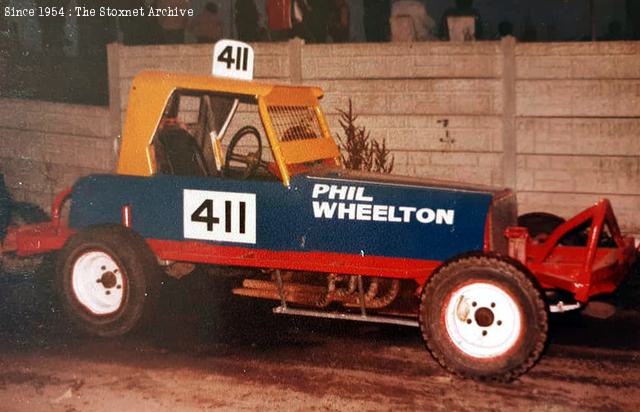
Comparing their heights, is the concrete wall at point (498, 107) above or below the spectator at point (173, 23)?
below

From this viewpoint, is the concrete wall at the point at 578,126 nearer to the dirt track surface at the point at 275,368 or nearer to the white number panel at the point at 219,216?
the dirt track surface at the point at 275,368

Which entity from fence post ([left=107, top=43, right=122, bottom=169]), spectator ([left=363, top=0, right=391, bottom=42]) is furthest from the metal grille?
spectator ([left=363, top=0, right=391, bottom=42])

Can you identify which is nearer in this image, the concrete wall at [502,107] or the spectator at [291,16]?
the concrete wall at [502,107]

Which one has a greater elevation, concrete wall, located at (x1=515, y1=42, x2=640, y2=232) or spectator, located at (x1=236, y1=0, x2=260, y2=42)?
spectator, located at (x1=236, y1=0, x2=260, y2=42)

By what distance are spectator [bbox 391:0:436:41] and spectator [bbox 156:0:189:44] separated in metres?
3.02

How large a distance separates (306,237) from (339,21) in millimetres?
6015

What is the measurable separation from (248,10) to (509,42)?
4.29 meters

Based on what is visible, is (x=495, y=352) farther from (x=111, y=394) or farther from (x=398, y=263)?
(x=111, y=394)

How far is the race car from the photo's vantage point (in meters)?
5.59

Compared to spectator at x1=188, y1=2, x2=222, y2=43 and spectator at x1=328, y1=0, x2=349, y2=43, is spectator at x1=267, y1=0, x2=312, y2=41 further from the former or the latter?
spectator at x1=188, y1=2, x2=222, y2=43

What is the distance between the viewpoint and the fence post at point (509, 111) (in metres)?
9.49

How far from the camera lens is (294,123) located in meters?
6.80

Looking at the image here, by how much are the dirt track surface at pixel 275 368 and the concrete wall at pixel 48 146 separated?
4.17 m

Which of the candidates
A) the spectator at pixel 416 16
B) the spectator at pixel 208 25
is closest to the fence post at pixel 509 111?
the spectator at pixel 416 16
